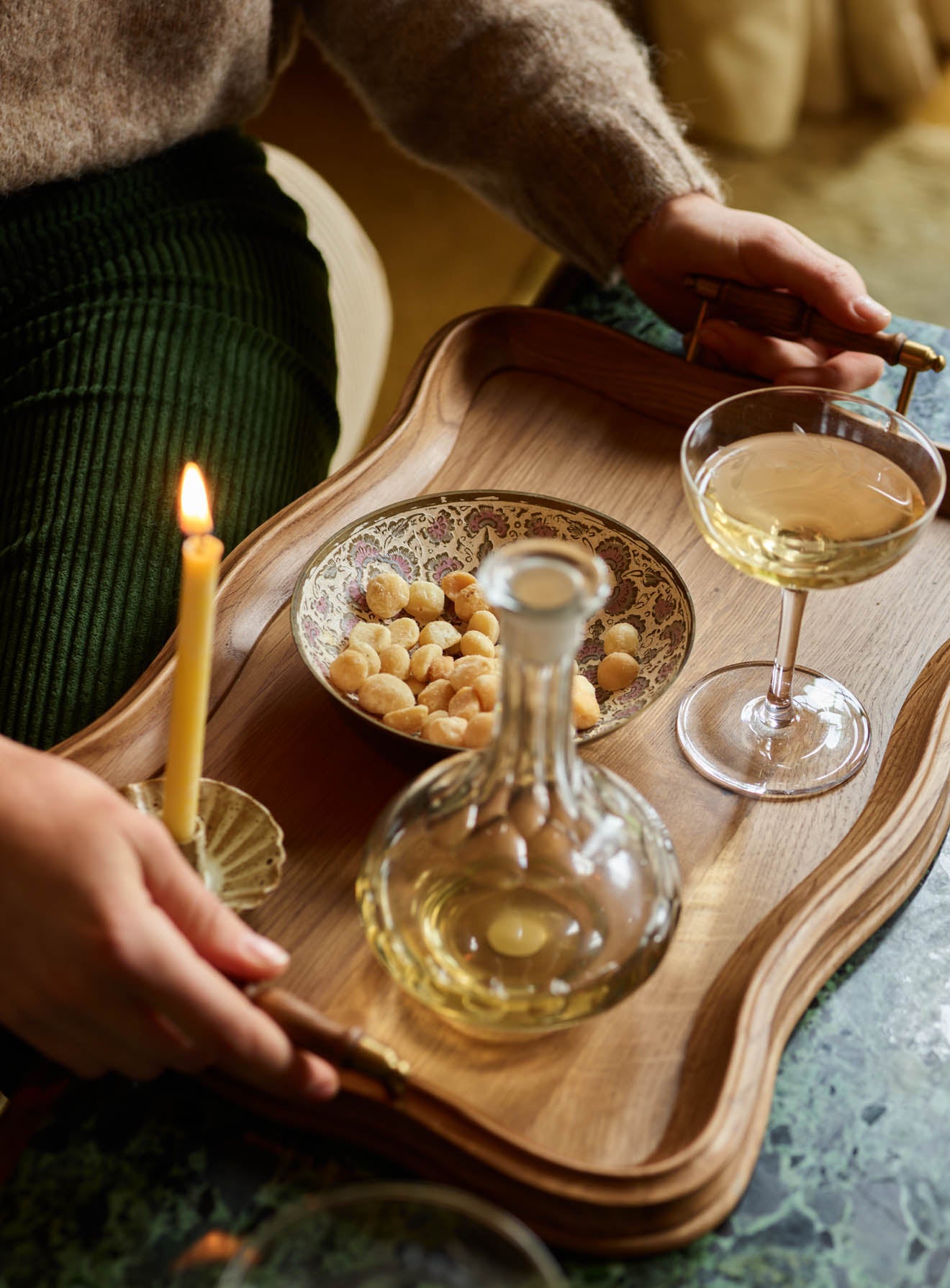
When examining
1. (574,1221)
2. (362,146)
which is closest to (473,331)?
(574,1221)

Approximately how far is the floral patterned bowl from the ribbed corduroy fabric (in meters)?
0.14

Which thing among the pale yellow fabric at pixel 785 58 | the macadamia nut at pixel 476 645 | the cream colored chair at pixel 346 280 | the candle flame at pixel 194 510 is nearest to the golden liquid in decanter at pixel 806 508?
the macadamia nut at pixel 476 645

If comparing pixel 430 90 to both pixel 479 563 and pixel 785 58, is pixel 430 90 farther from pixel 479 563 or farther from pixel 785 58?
pixel 785 58

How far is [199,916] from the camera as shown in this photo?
47 centimetres

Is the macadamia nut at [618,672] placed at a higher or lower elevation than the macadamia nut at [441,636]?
higher

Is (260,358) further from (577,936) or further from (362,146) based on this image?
(362,146)

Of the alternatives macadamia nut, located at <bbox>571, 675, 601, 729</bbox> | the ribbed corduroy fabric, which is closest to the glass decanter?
macadamia nut, located at <bbox>571, 675, 601, 729</bbox>

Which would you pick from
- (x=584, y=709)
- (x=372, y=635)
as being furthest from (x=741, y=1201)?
(x=372, y=635)

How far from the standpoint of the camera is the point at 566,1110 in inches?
19.2

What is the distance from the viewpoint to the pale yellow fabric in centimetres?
193

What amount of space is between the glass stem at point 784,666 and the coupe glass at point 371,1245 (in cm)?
34

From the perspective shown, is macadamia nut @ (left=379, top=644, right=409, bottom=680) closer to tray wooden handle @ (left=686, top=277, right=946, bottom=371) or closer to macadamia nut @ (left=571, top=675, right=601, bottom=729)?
macadamia nut @ (left=571, top=675, right=601, bottom=729)

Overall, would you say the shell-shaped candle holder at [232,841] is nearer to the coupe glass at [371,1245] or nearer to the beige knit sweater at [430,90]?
the coupe glass at [371,1245]

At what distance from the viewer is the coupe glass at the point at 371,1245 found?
369 millimetres
